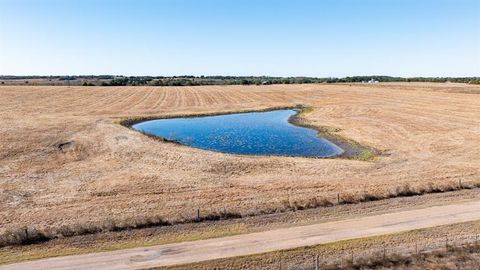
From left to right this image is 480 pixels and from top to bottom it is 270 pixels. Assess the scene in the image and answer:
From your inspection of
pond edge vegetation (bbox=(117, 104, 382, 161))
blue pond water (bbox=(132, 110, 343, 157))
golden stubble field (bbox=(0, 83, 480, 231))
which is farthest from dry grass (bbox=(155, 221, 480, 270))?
blue pond water (bbox=(132, 110, 343, 157))

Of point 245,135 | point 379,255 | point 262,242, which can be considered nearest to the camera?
point 379,255

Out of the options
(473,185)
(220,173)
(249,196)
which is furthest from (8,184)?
(473,185)

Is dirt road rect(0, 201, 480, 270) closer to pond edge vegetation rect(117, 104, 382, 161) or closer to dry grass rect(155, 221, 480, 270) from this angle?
dry grass rect(155, 221, 480, 270)

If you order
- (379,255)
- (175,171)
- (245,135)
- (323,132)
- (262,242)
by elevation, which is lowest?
(379,255)

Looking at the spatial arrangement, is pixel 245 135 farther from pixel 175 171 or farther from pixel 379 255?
pixel 379 255

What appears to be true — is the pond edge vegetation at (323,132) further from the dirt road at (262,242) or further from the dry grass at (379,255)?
the dry grass at (379,255)

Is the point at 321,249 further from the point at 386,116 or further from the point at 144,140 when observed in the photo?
the point at 386,116

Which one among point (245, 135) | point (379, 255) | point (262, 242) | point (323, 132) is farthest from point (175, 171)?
point (323, 132)
